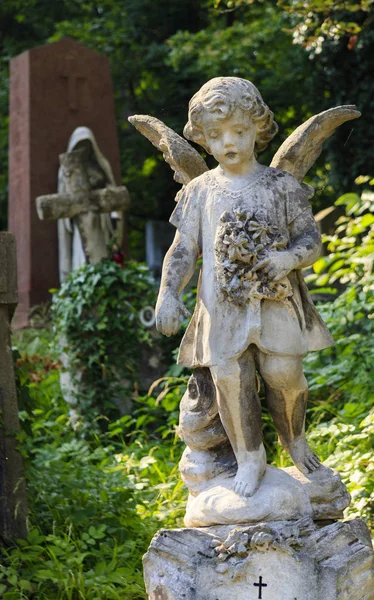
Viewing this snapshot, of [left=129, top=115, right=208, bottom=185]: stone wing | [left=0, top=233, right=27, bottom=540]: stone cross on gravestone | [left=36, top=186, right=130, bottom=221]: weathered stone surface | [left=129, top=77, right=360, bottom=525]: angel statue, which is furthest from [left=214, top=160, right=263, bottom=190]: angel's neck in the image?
[left=36, top=186, right=130, bottom=221]: weathered stone surface

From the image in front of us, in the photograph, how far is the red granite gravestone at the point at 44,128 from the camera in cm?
1292

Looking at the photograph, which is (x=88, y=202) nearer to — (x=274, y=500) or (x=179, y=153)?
(x=179, y=153)

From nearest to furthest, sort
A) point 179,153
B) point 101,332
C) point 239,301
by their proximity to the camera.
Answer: point 239,301, point 179,153, point 101,332

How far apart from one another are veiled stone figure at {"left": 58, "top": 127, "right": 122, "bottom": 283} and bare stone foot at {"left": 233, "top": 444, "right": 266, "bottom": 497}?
197 inches

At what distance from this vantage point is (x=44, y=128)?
13164 millimetres

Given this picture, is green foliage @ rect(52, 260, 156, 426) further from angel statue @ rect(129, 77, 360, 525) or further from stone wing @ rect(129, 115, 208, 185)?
angel statue @ rect(129, 77, 360, 525)

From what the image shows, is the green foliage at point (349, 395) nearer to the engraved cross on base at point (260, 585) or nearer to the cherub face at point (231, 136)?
the engraved cross on base at point (260, 585)

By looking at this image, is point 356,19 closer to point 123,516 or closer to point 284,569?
point 123,516

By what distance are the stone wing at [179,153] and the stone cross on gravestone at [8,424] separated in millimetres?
1435

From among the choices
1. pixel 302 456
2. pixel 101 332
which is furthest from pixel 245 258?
pixel 101 332

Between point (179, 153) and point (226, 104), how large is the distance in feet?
1.79

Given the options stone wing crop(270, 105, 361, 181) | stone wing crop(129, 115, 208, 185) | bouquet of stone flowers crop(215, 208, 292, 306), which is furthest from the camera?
stone wing crop(129, 115, 208, 185)

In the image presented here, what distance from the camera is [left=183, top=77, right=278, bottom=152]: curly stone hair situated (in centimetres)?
411

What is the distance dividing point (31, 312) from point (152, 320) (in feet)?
12.6
